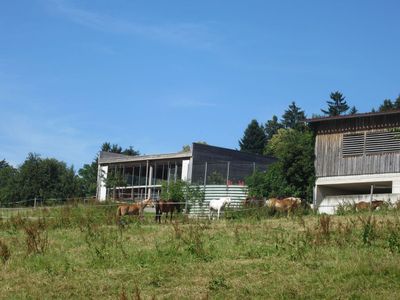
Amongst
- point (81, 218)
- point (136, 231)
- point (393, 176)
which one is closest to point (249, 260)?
point (136, 231)

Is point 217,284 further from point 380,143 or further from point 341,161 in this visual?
point 341,161

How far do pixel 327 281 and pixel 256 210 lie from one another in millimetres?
14986

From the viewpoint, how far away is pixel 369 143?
131 feet

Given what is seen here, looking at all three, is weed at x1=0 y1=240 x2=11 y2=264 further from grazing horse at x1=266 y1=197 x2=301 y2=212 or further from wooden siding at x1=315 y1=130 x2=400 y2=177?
wooden siding at x1=315 y1=130 x2=400 y2=177

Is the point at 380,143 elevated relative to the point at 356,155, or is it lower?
elevated

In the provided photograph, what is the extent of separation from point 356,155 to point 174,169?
1869 cm

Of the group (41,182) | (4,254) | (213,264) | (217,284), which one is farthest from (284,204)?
(41,182)

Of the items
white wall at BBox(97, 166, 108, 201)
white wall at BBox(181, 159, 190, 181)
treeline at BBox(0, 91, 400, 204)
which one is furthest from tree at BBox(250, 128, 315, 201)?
white wall at BBox(97, 166, 108, 201)

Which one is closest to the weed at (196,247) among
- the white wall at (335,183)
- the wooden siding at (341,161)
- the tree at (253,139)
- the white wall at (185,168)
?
the white wall at (335,183)

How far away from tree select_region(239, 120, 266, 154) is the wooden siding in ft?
217

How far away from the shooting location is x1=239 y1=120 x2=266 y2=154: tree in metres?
109

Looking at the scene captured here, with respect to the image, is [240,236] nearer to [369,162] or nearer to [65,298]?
[65,298]

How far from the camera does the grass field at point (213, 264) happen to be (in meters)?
11.1

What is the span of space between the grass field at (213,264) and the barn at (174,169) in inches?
1061
